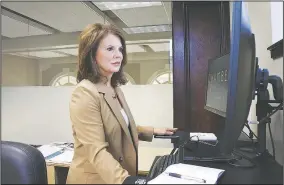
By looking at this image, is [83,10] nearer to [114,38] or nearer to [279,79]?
[114,38]

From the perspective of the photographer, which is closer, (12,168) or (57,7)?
(12,168)

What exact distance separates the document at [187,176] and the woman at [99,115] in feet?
0.33

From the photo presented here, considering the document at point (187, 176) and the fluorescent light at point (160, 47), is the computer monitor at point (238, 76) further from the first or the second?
the fluorescent light at point (160, 47)

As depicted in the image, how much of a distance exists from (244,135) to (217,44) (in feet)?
2.92

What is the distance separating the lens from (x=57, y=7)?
1853 millimetres

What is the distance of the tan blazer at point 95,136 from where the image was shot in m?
0.54

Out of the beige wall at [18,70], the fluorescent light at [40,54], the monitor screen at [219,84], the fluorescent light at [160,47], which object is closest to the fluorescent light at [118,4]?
the fluorescent light at [160,47]

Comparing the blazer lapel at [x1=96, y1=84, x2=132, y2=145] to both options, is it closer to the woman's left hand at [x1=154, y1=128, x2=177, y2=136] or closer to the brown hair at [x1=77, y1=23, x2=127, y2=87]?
the brown hair at [x1=77, y1=23, x2=127, y2=87]

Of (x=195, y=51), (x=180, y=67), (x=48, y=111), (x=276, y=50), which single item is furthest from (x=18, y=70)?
(x=195, y=51)

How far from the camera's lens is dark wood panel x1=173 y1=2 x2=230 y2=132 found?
1.79 metres

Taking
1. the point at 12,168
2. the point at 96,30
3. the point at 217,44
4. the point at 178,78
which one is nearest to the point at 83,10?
the point at 178,78

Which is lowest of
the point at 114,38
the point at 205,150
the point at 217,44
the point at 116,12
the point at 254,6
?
the point at 205,150

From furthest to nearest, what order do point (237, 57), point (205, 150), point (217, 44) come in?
point (217, 44), point (205, 150), point (237, 57)

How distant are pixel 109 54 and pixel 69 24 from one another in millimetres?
914
